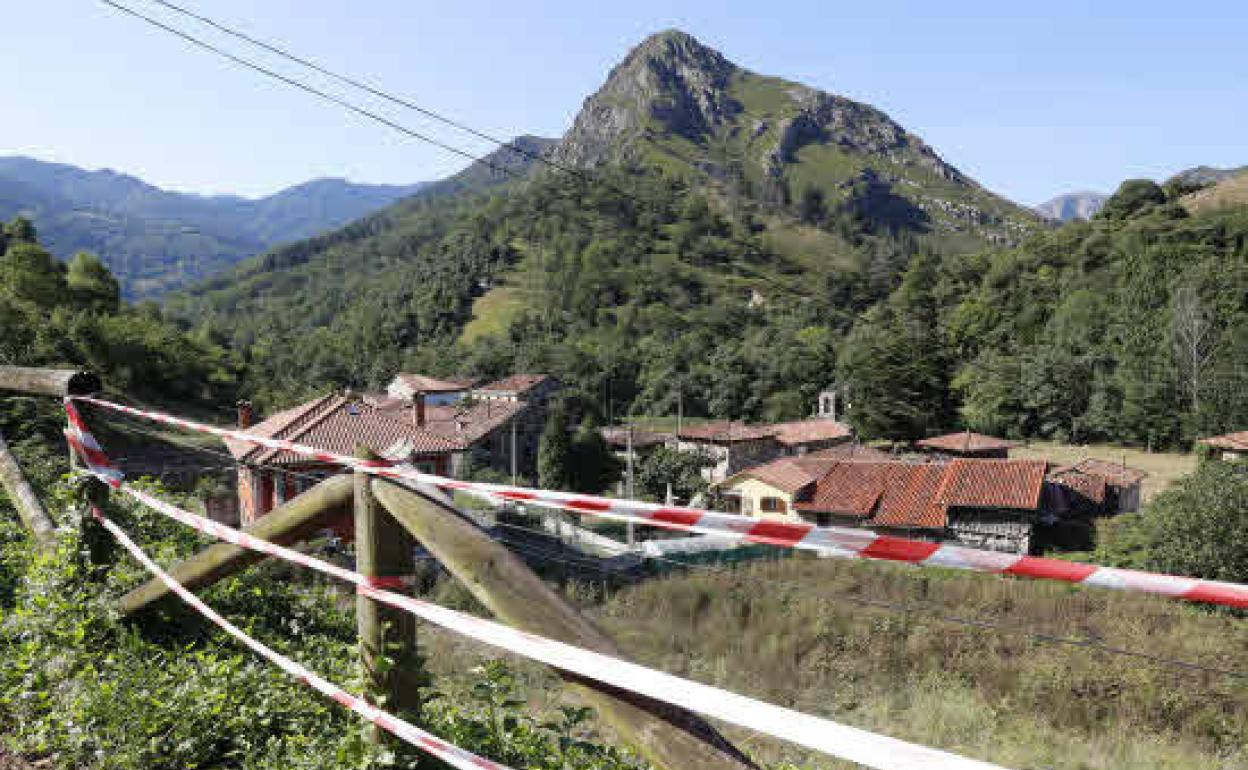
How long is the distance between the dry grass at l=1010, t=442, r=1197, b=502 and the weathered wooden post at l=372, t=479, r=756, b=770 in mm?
46077

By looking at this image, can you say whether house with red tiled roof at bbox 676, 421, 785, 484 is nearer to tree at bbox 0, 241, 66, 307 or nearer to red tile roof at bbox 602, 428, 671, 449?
red tile roof at bbox 602, 428, 671, 449

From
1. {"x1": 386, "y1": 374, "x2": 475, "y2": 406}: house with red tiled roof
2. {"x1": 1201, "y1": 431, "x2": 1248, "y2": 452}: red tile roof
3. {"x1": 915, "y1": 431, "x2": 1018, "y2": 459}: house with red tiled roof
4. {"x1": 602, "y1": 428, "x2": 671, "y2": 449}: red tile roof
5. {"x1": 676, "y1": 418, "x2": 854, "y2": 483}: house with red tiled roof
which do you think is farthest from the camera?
{"x1": 386, "y1": 374, "x2": 475, "y2": 406}: house with red tiled roof

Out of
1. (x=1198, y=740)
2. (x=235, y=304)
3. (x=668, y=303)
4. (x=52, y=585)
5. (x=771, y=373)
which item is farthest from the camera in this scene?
(x=235, y=304)

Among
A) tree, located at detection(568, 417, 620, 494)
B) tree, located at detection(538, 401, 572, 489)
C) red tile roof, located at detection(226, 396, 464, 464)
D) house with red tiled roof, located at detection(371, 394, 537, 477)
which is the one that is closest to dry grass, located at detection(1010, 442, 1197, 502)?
tree, located at detection(568, 417, 620, 494)

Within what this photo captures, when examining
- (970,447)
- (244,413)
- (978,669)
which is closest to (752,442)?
(970,447)

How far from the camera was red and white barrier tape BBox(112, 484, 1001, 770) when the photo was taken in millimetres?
855

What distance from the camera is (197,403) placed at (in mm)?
40469

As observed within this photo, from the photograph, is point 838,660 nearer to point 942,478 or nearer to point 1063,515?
point 942,478

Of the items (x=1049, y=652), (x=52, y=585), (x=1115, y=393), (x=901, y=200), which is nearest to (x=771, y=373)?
(x=1115, y=393)

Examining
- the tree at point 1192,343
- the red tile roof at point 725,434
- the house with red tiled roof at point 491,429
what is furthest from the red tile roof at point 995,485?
the tree at point 1192,343

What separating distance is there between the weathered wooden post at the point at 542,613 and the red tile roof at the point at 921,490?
103 ft

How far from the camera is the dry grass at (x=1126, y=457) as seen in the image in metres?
42.0

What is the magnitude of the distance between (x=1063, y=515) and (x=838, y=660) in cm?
2432

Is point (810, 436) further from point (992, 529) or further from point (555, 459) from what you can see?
point (992, 529)
